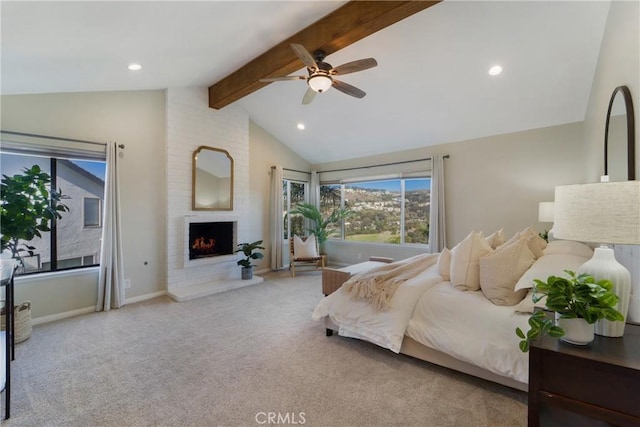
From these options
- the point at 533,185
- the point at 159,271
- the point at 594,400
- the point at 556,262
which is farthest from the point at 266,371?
the point at 533,185

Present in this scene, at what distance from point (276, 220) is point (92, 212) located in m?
3.06

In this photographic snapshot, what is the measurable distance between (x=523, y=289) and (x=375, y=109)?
3463mm

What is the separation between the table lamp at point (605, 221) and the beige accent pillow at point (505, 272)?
753 millimetres

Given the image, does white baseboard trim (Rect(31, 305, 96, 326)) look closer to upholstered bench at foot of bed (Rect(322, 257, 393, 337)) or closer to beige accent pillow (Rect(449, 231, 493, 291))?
upholstered bench at foot of bed (Rect(322, 257, 393, 337))

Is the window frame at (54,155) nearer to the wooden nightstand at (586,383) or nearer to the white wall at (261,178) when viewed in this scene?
the white wall at (261,178)

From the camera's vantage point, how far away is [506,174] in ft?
14.9

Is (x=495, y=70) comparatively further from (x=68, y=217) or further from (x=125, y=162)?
(x=68, y=217)

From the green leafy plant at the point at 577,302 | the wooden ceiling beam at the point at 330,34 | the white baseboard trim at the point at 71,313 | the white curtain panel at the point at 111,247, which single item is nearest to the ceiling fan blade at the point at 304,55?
the wooden ceiling beam at the point at 330,34

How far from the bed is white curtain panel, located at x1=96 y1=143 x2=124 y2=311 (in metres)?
2.94

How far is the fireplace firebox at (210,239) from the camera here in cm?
464

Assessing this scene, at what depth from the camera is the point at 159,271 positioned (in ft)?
14.1

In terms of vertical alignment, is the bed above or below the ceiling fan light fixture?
below

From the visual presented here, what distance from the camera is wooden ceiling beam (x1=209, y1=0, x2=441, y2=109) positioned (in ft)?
8.13

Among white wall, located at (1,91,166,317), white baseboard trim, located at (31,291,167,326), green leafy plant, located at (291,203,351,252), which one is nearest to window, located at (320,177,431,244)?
green leafy plant, located at (291,203,351,252)
